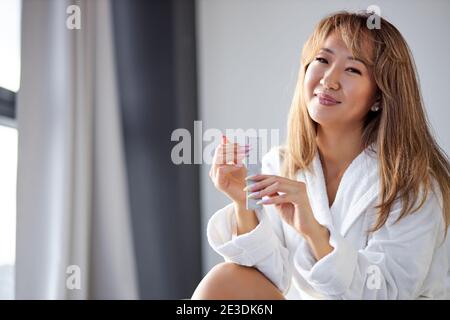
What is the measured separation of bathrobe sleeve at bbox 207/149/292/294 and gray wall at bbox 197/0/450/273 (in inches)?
10.9

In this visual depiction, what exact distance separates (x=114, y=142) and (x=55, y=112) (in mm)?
157

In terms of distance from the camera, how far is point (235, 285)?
86cm

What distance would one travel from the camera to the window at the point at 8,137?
1.15 metres

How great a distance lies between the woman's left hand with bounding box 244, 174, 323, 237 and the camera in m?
0.82

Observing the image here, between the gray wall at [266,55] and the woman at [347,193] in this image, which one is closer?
the woman at [347,193]

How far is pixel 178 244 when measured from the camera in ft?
4.61

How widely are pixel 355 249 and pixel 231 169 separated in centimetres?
25

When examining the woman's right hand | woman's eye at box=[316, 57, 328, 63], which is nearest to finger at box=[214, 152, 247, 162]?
the woman's right hand

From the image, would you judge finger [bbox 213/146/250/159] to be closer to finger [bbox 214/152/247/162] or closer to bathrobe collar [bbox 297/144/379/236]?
finger [bbox 214/152/247/162]

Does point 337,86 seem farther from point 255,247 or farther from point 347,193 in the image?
point 255,247

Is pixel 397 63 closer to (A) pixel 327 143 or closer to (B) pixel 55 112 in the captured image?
(A) pixel 327 143

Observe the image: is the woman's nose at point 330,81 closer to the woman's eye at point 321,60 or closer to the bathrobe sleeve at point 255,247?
the woman's eye at point 321,60

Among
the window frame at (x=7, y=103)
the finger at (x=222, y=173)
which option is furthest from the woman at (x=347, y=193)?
the window frame at (x=7, y=103)

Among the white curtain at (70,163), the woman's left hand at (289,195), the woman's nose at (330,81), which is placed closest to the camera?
the woman's left hand at (289,195)
